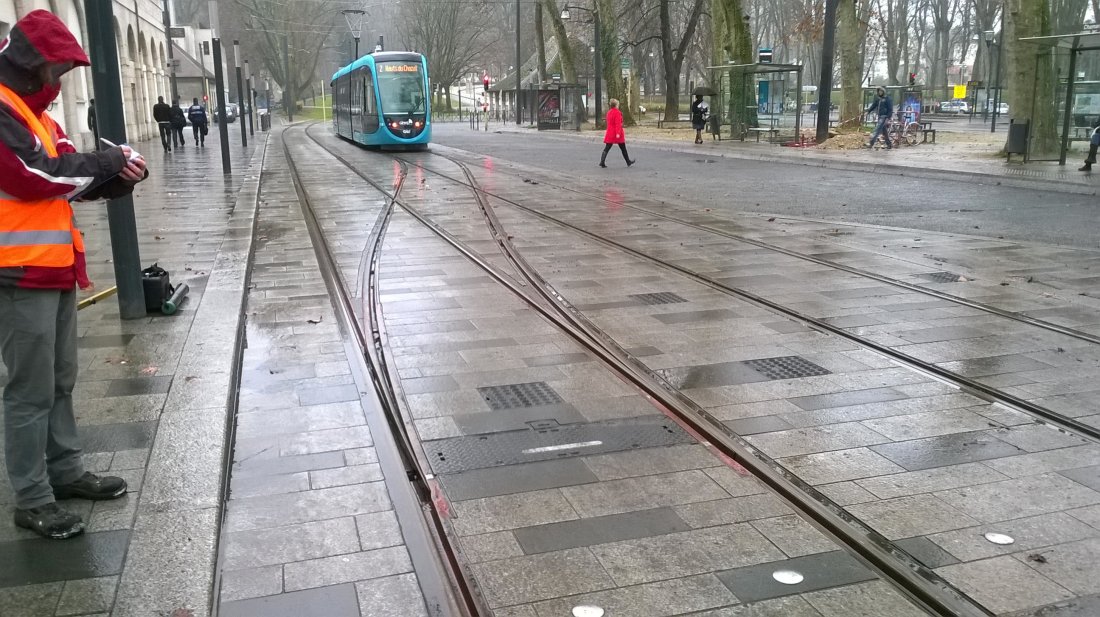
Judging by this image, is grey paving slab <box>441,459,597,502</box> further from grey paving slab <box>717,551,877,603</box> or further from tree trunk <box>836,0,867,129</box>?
tree trunk <box>836,0,867,129</box>

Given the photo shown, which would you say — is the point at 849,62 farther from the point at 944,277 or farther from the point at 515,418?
the point at 515,418

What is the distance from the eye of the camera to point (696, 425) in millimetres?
4875

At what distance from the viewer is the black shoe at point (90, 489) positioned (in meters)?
3.90

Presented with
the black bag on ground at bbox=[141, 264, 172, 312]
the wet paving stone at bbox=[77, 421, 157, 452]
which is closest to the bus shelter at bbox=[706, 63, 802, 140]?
the black bag on ground at bbox=[141, 264, 172, 312]

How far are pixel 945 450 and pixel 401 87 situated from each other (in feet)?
90.5

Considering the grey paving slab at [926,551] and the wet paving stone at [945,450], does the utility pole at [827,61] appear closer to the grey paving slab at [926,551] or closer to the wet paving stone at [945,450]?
the wet paving stone at [945,450]

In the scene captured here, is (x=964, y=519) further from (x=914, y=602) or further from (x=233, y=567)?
(x=233, y=567)

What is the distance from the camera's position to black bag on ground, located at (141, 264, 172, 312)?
716cm


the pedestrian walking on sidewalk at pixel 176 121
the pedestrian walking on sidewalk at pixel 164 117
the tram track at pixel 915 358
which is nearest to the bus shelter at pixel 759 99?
the pedestrian walking on sidewalk at pixel 164 117

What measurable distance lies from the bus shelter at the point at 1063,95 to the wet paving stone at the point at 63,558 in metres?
21.0

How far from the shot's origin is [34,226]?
3.50 meters

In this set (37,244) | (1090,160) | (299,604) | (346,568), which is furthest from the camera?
(1090,160)

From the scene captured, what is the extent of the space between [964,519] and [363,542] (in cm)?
245

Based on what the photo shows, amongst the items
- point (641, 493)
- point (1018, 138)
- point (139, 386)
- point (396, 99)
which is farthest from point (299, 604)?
point (396, 99)
